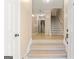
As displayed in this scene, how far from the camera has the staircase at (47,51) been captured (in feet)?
13.5

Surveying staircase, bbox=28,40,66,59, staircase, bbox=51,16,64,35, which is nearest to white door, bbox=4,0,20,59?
staircase, bbox=28,40,66,59

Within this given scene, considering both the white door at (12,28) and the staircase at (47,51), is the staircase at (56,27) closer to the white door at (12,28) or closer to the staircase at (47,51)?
the staircase at (47,51)

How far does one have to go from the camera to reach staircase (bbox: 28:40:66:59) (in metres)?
4.11

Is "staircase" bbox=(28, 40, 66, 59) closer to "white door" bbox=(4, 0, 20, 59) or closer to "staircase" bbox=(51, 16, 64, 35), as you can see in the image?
"white door" bbox=(4, 0, 20, 59)

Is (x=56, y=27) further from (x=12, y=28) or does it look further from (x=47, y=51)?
(x=12, y=28)

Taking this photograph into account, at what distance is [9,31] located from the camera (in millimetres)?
2533

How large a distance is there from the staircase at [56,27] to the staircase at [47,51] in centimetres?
538

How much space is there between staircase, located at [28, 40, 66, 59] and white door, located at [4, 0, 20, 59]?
1.29 m

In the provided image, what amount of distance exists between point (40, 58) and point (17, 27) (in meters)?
1.54
